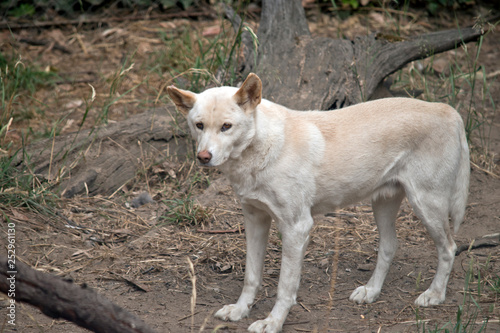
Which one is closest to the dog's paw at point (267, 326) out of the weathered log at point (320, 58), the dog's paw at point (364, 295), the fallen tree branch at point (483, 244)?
the dog's paw at point (364, 295)

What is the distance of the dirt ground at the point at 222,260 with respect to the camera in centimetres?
319

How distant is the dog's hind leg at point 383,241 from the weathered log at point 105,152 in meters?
2.23

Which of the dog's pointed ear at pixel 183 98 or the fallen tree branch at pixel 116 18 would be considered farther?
the fallen tree branch at pixel 116 18

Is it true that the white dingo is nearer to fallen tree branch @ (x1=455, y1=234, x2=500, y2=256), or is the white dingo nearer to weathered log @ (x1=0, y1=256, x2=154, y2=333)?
fallen tree branch @ (x1=455, y1=234, x2=500, y2=256)

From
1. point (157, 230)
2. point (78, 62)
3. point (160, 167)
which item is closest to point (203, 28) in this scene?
point (78, 62)

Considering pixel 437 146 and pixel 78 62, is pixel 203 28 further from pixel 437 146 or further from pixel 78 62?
pixel 437 146

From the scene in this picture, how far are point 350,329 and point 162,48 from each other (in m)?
4.82

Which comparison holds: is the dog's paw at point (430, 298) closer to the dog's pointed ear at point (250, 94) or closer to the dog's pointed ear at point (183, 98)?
the dog's pointed ear at point (250, 94)

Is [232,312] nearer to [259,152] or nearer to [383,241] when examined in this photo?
[259,152]

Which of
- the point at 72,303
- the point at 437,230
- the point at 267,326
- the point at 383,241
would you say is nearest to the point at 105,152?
the point at 267,326

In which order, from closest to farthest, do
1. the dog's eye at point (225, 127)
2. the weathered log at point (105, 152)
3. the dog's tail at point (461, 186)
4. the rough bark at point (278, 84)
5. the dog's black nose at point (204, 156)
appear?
the dog's black nose at point (204, 156)
the dog's eye at point (225, 127)
the dog's tail at point (461, 186)
the weathered log at point (105, 152)
the rough bark at point (278, 84)

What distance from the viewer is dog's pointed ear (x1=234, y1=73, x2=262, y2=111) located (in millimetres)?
2803

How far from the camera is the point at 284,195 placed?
2.99 m

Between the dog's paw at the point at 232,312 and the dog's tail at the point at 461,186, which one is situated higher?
the dog's tail at the point at 461,186
